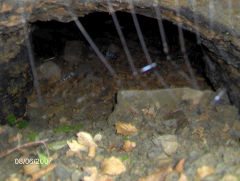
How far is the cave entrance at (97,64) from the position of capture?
327cm

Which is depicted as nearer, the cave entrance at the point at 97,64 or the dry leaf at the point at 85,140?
the dry leaf at the point at 85,140

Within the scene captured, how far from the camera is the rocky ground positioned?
1.62 meters

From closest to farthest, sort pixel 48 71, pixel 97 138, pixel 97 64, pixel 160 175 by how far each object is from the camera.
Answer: pixel 160 175, pixel 97 138, pixel 48 71, pixel 97 64

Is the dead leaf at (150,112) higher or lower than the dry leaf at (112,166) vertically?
lower

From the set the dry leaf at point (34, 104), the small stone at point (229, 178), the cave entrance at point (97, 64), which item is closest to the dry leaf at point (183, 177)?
the small stone at point (229, 178)

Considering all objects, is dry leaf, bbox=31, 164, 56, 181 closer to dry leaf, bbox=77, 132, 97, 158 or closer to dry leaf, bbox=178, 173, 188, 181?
dry leaf, bbox=77, 132, 97, 158

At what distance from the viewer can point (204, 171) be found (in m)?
1.50

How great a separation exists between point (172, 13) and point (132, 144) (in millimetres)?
1031

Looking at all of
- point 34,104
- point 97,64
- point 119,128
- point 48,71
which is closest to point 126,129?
point 119,128

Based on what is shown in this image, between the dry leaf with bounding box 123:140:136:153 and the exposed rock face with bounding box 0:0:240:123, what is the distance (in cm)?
102

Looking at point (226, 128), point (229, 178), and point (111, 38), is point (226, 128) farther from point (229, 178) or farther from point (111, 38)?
point (111, 38)

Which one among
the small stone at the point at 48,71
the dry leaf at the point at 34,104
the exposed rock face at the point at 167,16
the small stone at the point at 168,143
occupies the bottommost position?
the small stone at the point at 48,71

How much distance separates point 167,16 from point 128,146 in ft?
3.46

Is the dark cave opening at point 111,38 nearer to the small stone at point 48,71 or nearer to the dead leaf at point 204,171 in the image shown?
the small stone at point 48,71
